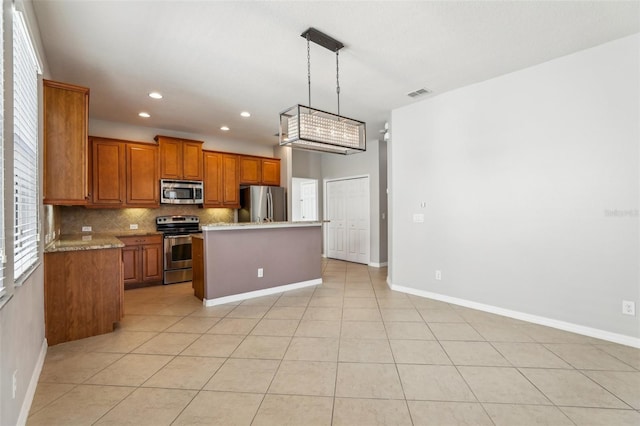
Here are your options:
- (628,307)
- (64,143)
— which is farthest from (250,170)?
(628,307)

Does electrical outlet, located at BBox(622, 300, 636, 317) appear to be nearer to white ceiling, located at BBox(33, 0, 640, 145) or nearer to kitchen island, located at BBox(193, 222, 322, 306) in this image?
white ceiling, located at BBox(33, 0, 640, 145)

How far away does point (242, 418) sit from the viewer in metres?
1.78

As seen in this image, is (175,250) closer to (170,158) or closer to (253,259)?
(170,158)

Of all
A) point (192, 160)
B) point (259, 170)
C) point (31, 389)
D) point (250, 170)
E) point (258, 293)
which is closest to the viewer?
point (31, 389)

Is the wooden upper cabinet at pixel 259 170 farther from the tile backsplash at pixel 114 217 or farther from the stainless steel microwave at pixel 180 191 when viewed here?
the tile backsplash at pixel 114 217

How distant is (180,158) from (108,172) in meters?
1.12

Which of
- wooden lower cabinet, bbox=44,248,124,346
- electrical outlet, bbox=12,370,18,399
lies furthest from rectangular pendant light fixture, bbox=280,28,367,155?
electrical outlet, bbox=12,370,18,399

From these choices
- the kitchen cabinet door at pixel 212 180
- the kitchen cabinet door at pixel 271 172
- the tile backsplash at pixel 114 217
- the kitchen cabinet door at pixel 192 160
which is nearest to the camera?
the tile backsplash at pixel 114 217

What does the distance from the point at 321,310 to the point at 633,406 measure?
2.64 m

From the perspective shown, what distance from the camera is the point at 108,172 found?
15.5 feet

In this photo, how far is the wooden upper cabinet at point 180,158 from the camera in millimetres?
5219

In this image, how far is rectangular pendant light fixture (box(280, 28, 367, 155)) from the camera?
269 cm

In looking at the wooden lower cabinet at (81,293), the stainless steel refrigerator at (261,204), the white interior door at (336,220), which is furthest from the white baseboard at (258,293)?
the white interior door at (336,220)

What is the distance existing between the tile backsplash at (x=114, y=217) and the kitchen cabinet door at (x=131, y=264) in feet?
2.26
